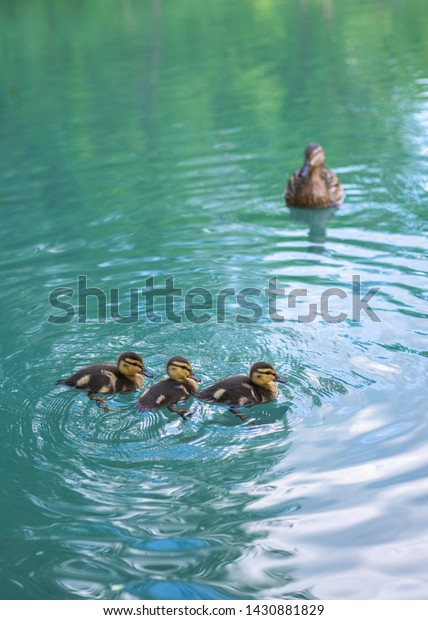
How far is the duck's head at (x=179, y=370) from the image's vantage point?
16.5 ft

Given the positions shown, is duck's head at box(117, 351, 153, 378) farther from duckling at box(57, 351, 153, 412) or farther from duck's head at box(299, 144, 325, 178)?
duck's head at box(299, 144, 325, 178)

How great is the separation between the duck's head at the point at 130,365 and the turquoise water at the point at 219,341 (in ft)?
0.64

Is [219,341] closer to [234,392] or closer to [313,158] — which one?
[234,392]

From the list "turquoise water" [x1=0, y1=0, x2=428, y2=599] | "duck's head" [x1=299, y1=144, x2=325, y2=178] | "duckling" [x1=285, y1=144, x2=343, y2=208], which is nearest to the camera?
"turquoise water" [x1=0, y1=0, x2=428, y2=599]

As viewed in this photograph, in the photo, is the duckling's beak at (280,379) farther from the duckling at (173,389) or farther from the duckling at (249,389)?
the duckling at (173,389)

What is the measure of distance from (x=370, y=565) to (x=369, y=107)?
881cm

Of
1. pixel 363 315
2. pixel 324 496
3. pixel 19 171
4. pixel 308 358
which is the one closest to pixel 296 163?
pixel 19 171

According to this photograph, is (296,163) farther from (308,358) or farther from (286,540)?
(286,540)

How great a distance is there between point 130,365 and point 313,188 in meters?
3.72

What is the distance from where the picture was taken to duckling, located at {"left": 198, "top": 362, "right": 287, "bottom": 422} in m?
4.90

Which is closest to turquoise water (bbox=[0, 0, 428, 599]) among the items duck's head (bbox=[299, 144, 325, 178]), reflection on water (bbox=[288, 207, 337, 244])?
reflection on water (bbox=[288, 207, 337, 244])

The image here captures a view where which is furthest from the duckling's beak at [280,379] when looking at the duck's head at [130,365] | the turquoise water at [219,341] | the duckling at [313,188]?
the duckling at [313,188]

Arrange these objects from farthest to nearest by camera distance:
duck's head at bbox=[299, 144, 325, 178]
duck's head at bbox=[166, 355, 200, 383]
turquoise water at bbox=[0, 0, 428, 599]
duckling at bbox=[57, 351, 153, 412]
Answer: duck's head at bbox=[299, 144, 325, 178], duckling at bbox=[57, 351, 153, 412], duck's head at bbox=[166, 355, 200, 383], turquoise water at bbox=[0, 0, 428, 599]

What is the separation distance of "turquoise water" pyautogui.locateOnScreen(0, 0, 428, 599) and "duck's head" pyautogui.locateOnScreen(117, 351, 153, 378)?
0.20 meters
